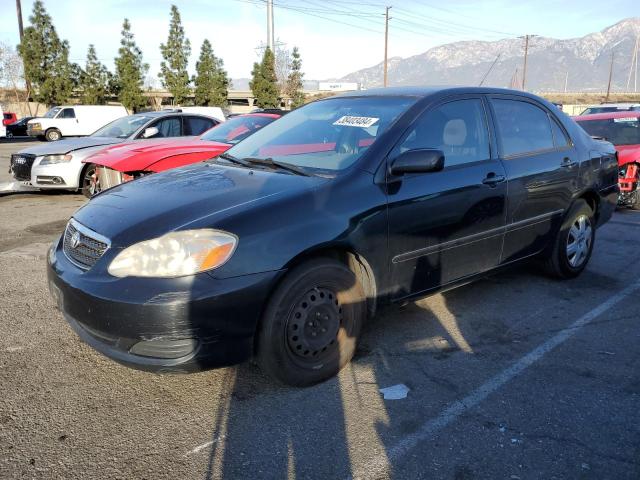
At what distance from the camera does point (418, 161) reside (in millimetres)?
3199

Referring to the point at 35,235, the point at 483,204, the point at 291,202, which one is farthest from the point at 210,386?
the point at 35,235

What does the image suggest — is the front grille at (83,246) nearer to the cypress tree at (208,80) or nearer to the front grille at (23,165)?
the front grille at (23,165)

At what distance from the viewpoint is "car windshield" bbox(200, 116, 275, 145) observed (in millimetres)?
7861

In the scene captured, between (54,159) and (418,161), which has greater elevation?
(418,161)

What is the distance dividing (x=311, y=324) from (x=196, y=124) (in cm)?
779

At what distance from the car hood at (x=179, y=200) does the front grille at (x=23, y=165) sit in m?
6.93

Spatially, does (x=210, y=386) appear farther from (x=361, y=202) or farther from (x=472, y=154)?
(x=472, y=154)

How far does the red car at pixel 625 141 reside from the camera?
820 cm

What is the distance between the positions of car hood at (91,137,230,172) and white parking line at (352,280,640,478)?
4.92 meters

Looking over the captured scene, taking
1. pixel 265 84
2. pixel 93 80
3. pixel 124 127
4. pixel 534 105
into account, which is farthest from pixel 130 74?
pixel 534 105

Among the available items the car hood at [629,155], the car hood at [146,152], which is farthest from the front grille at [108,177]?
the car hood at [629,155]

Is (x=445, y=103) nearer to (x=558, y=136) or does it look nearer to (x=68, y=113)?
(x=558, y=136)

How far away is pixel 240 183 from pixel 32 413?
1.69 meters

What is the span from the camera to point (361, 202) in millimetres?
3141
